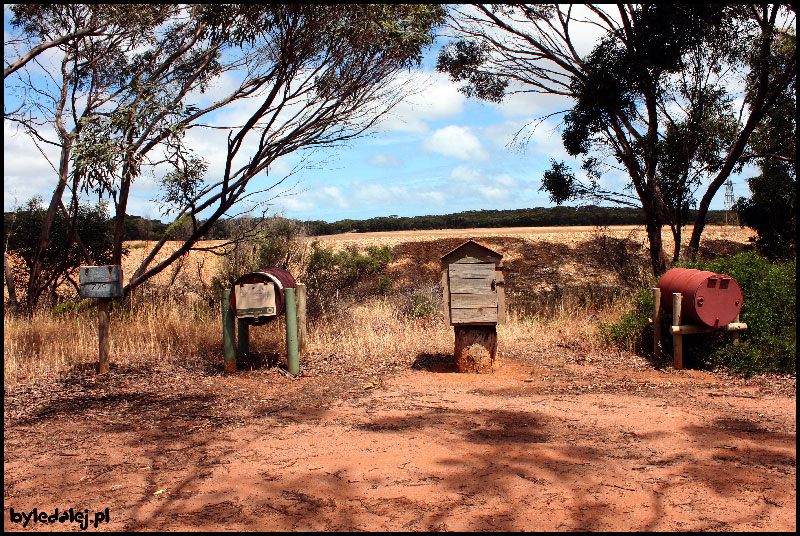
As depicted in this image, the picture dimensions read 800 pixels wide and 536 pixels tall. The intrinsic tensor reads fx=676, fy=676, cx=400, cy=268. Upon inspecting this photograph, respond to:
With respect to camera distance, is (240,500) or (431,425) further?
(431,425)

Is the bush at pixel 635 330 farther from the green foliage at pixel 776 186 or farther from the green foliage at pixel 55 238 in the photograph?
the green foliage at pixel 55 238

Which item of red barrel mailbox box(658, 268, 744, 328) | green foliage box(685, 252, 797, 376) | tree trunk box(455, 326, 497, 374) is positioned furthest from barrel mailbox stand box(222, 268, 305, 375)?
green foliage box(685, 252, 797, 376)

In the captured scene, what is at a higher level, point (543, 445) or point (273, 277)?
point (273, 277)

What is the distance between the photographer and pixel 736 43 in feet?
35.9

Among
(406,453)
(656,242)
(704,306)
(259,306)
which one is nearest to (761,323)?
(704,306)

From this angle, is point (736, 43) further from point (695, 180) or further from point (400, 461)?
point (400, 461)

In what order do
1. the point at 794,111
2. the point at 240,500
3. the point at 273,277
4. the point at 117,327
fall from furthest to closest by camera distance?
the point at 794,111, the point at 117,327, the point at 273,277, the point at 240,500

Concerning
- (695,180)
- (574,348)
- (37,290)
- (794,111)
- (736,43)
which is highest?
(736,43)

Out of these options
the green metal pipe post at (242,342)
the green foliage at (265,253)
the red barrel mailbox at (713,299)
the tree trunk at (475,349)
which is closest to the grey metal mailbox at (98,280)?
the green metal pipe post at (242,342)

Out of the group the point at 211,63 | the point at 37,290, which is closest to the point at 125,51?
the point at 211,63

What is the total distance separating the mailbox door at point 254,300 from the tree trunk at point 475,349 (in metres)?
2.30

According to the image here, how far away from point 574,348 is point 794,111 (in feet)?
21.1

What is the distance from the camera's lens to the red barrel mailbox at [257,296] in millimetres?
7934

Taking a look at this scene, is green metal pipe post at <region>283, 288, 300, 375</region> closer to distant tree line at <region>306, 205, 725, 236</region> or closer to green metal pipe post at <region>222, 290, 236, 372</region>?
green metal pipe post at <region>222, 290, 236, 372</region>
